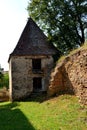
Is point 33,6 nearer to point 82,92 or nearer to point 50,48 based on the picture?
point 50,48

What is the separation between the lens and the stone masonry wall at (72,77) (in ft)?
68.7

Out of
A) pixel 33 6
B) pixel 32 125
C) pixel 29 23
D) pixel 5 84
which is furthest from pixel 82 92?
pixel 5 84

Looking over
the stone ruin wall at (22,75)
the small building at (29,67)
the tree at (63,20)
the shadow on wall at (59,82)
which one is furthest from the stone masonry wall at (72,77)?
the tree at (63,20)

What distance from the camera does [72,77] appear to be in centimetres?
2422

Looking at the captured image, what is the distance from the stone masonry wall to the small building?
3972 mm

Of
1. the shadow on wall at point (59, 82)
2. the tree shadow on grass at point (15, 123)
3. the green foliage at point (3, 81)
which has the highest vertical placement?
the green foliage at point (3, 81)

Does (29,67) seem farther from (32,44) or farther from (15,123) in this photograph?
(15,123)

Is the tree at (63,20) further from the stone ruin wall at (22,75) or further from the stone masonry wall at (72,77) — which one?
the stone masonry wall at (72,77)

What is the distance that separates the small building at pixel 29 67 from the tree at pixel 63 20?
4.87 m

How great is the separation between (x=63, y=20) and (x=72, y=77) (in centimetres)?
1557

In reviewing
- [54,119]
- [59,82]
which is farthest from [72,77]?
[54,119]

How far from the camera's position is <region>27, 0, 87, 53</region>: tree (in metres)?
38.4

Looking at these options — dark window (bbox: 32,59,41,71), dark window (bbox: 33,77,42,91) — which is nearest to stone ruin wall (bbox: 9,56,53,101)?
dark window (bbox: 32,59,41,71)

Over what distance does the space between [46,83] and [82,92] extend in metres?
11.9
